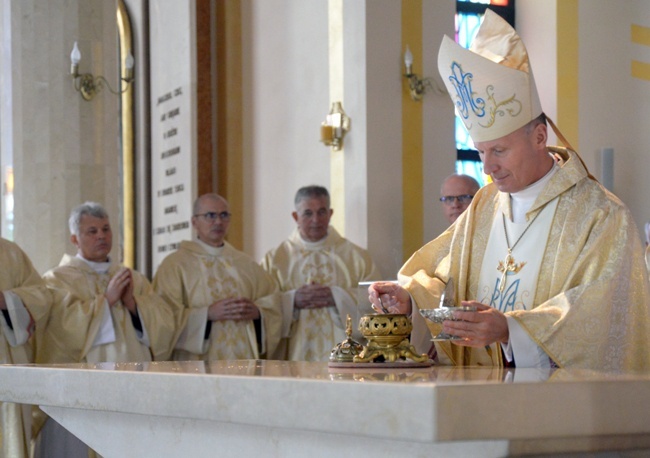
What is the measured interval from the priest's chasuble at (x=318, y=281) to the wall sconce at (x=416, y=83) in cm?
124

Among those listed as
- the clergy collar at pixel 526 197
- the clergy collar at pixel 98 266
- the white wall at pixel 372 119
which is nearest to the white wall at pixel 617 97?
the white wall at pixel 372 119

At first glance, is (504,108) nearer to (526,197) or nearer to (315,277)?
(526,197)

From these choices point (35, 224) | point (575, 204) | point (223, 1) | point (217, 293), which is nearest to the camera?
point (575, 204)

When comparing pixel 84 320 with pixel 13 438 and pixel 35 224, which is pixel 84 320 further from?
pixel 35 224

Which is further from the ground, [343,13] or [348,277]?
[343,13]

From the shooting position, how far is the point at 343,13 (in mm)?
8188

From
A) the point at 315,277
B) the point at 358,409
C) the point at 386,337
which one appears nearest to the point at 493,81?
the point at 386,337

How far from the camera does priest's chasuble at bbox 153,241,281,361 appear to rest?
7.01 meters

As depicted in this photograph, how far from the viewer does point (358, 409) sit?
8.04 feet

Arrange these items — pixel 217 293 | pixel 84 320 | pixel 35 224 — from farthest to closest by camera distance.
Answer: pixel 35 224 → pixel 217 293 → pixel 84 320

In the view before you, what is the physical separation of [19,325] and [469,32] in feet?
16.1

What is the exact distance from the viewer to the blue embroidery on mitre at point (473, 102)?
12.8 ft

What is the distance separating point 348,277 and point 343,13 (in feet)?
6.72

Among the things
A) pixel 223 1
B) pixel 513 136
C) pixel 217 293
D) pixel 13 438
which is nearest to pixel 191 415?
pixel 513 136
